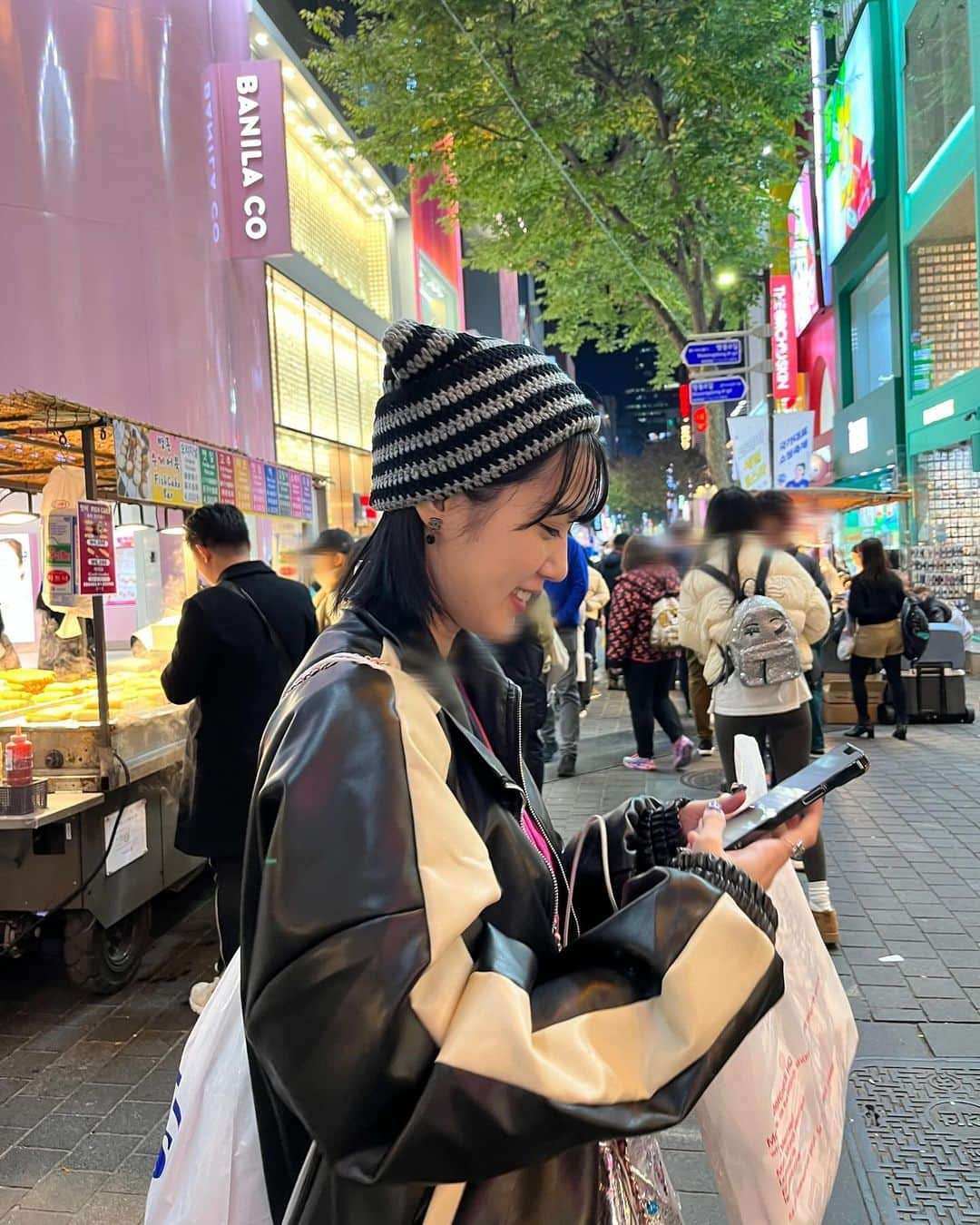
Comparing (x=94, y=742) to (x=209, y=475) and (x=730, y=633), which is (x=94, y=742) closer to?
(x=209, y=475)

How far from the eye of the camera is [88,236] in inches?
388

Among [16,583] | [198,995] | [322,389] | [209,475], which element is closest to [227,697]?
[198,995]

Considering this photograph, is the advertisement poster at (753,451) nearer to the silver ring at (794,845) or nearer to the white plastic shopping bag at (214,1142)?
the silver ring at (794,845)

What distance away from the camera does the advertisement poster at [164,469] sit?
4.78 metres

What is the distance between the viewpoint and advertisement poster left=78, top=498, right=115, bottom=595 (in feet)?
13.9

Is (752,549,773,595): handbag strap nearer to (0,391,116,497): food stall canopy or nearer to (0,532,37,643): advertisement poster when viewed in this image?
(0,391,116,497): food stall canopy

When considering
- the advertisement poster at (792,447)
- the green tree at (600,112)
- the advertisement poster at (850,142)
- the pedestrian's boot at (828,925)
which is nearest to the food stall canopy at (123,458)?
the pedestrian's boot at (828,925)

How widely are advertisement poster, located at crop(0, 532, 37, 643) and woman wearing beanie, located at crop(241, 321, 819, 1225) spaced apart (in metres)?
7.38

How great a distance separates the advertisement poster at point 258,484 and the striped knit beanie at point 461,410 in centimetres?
556

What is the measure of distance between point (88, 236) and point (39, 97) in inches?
54.3

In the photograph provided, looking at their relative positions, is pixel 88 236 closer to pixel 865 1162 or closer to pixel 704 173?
pixel 704 173

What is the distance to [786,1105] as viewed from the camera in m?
1.67

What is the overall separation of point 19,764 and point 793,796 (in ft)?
11.7

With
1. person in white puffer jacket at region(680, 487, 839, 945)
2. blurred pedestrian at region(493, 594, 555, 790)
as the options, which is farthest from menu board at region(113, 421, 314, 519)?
person in white puffer jacket at region(680, 487, 839, 945)
